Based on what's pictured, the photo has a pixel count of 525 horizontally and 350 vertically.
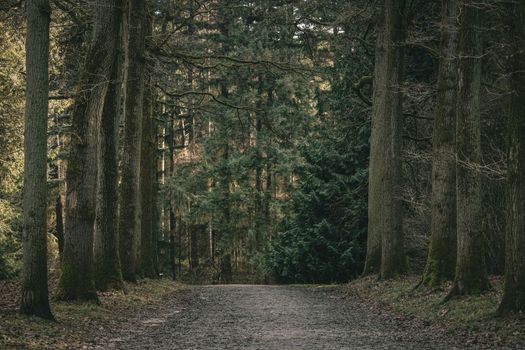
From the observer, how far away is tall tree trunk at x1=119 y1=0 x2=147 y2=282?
18953mm

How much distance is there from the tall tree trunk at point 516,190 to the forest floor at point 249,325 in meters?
0.74

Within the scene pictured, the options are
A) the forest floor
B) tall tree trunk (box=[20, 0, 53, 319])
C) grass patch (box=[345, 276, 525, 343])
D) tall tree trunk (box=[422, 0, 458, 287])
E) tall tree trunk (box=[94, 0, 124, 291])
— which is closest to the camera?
the forest floor

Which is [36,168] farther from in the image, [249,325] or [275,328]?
[275,328]

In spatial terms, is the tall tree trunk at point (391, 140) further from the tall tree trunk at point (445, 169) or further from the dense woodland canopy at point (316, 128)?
A: the tall tree trunk at point (445, 169)

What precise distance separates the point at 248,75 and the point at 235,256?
45.2 feet

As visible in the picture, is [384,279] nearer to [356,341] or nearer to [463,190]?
[463,190]

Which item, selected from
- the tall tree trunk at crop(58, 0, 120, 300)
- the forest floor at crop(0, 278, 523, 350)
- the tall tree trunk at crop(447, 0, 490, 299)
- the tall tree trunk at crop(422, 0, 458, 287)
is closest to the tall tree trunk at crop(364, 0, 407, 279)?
the forest floor at crop(0, 278, 523, 350)

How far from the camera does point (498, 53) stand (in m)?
15.6

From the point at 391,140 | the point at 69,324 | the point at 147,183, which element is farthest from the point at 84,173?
the point at 147,183

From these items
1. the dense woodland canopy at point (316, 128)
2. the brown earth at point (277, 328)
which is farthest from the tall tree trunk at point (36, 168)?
the brown earth at point (277, 328)

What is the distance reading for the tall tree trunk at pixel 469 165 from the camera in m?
12.5

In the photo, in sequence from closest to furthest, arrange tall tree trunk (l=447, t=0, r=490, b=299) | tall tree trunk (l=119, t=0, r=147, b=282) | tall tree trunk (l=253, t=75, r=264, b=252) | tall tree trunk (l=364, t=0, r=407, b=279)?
tall tree trunk (l=447, t=0, r=490, b=299), tall tree trunk (l=364, t=0, r=407, b=279), tall tree trunk (l=119, t=0, r=147, b=282), tall tree trunk (l=253, t=75, r=264, b=252)

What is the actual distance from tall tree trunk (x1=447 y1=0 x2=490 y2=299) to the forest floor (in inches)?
32.9

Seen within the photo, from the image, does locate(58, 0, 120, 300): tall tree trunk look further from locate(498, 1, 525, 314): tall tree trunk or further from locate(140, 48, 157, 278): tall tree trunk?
locate(140, 48, 157, 278): tall tree trunk
